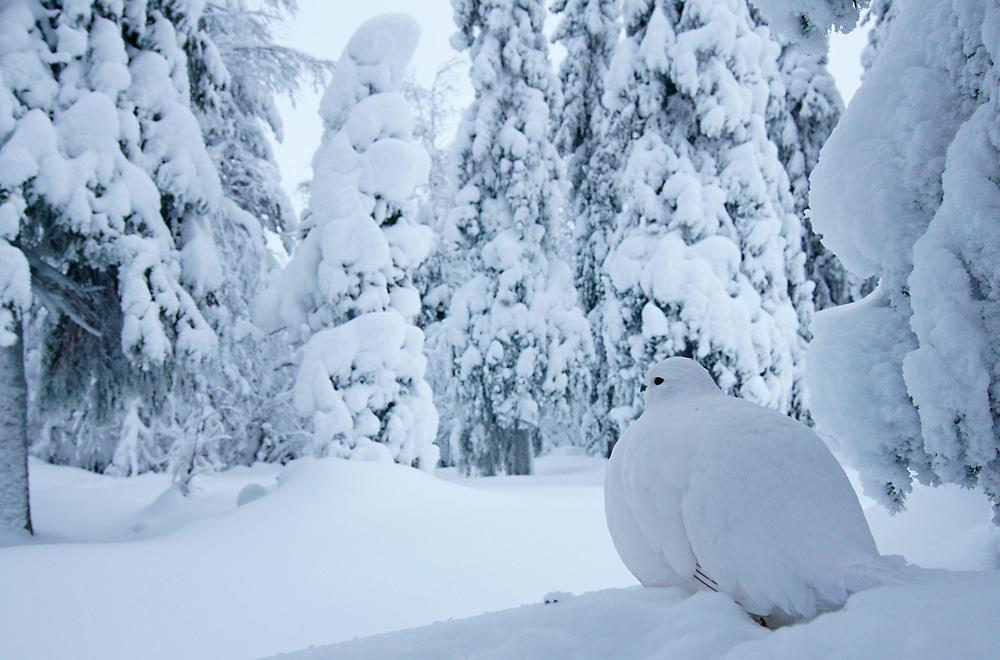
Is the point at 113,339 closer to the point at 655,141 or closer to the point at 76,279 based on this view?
the point at 76,279

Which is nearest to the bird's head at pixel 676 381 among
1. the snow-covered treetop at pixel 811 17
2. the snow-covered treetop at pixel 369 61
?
the snow-covered treetop at pixel 811 17

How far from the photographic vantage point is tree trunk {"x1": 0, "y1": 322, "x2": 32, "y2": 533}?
514 centimetres

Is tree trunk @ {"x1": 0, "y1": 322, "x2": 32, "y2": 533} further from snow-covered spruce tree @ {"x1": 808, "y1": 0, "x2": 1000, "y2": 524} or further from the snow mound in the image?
snow-covered spruce tree @ {"x1": 808, "y1": 0, "x2": 1000, "y2": 524}

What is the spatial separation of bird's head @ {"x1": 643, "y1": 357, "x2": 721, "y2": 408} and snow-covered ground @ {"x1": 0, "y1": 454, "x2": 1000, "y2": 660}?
26.3 inches

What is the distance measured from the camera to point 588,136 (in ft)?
42.2

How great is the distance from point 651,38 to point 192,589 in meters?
9.42

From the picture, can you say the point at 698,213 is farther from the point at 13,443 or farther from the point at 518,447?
the point at 13,443

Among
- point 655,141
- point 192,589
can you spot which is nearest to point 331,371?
point 192,589

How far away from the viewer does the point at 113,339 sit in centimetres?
632

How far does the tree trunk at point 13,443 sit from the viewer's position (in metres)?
5.14

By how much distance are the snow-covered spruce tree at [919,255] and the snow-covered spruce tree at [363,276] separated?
5399 mm

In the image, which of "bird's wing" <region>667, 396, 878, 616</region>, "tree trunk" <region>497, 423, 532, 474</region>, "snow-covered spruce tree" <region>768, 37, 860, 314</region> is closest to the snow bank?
"bird's wing" <region>667, 396, 878, 616</region>

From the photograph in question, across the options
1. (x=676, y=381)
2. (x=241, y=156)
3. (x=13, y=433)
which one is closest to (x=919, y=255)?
(x=676, y=381)

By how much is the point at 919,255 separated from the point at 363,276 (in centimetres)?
607
